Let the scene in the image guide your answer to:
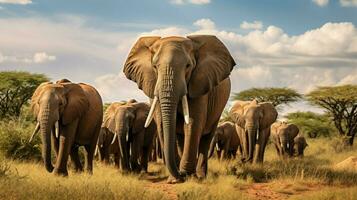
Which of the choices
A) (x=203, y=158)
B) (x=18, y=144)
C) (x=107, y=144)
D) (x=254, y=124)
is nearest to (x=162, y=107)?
(x=203, y=158)

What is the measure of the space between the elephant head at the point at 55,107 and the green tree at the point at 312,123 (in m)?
33.9

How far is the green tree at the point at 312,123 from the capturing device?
4491 centimetres

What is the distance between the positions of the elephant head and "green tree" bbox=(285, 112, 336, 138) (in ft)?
111

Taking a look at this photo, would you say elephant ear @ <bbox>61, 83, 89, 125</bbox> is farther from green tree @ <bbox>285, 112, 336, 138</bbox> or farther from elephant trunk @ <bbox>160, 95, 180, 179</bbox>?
green tree @ <bbox>285, 112, 336, 138</bbox>

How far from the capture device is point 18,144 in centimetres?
1616

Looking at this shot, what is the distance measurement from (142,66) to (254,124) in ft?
28.6

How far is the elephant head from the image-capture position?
1082 cm

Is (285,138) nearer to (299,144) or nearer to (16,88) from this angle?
(299,144)

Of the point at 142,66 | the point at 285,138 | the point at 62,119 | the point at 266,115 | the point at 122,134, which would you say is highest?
the point at 142,66

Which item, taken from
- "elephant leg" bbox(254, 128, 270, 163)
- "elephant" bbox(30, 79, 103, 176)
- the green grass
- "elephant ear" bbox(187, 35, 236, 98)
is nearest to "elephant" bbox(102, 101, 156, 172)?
the green grass

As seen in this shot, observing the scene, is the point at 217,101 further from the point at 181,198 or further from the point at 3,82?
the point at 3,82

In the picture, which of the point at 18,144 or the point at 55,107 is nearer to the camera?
the point at 55,107

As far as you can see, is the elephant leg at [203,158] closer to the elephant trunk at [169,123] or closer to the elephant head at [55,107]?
the elephant trunk at [169,123]

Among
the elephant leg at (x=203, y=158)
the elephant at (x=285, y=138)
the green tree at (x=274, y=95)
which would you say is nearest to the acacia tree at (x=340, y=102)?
the green tree at (x=274, y=95)
